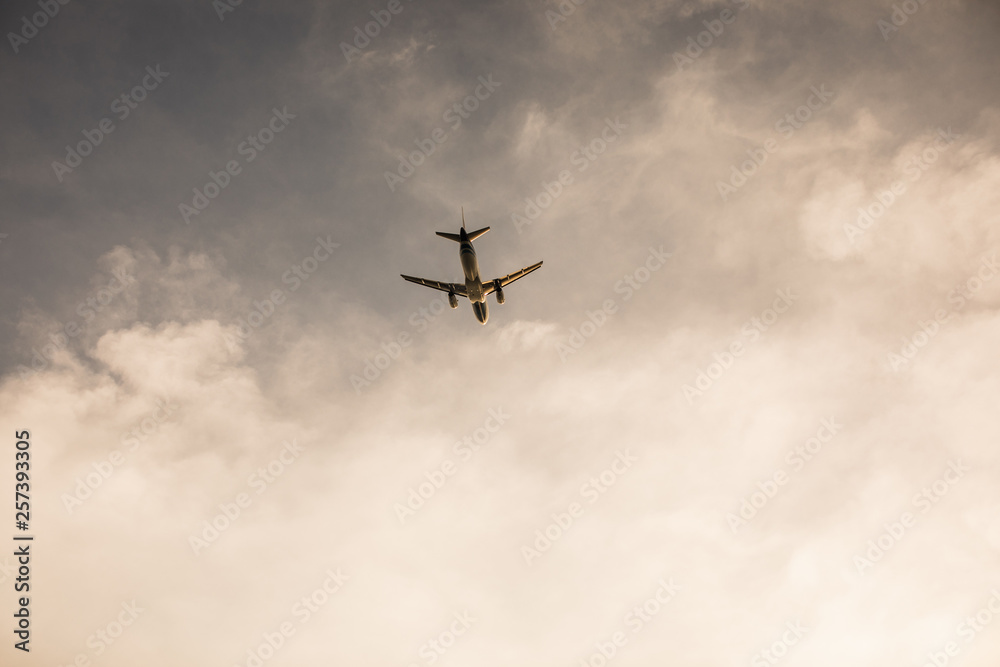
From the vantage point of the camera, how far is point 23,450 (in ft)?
259

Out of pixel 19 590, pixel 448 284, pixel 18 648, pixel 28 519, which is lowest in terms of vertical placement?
pixel 18 648

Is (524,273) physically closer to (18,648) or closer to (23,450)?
(23,450)

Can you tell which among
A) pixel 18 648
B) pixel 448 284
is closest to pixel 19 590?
pixel 18 648

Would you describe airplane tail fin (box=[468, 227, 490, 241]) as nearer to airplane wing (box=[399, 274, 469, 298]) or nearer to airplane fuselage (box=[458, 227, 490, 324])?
airplane fuselage (box=[458, 227, 490, 324])

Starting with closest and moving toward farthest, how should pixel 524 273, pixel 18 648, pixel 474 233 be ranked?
1. pixel 18 648
2. pixel 474 233
3. pixel 524 273

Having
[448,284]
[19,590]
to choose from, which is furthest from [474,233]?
[19,590]

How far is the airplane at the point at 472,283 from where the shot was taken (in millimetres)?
84875

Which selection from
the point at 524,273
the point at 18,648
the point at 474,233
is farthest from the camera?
the point at 524,273

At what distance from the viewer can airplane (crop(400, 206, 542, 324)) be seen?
84.9 metres

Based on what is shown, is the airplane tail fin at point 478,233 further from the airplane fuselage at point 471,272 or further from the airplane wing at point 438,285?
the airplane wing at point 438,285

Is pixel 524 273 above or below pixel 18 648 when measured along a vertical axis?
above

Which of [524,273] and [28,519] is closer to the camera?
[28,519]

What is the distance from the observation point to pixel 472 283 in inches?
3408

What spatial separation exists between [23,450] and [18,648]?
76.9 feet
